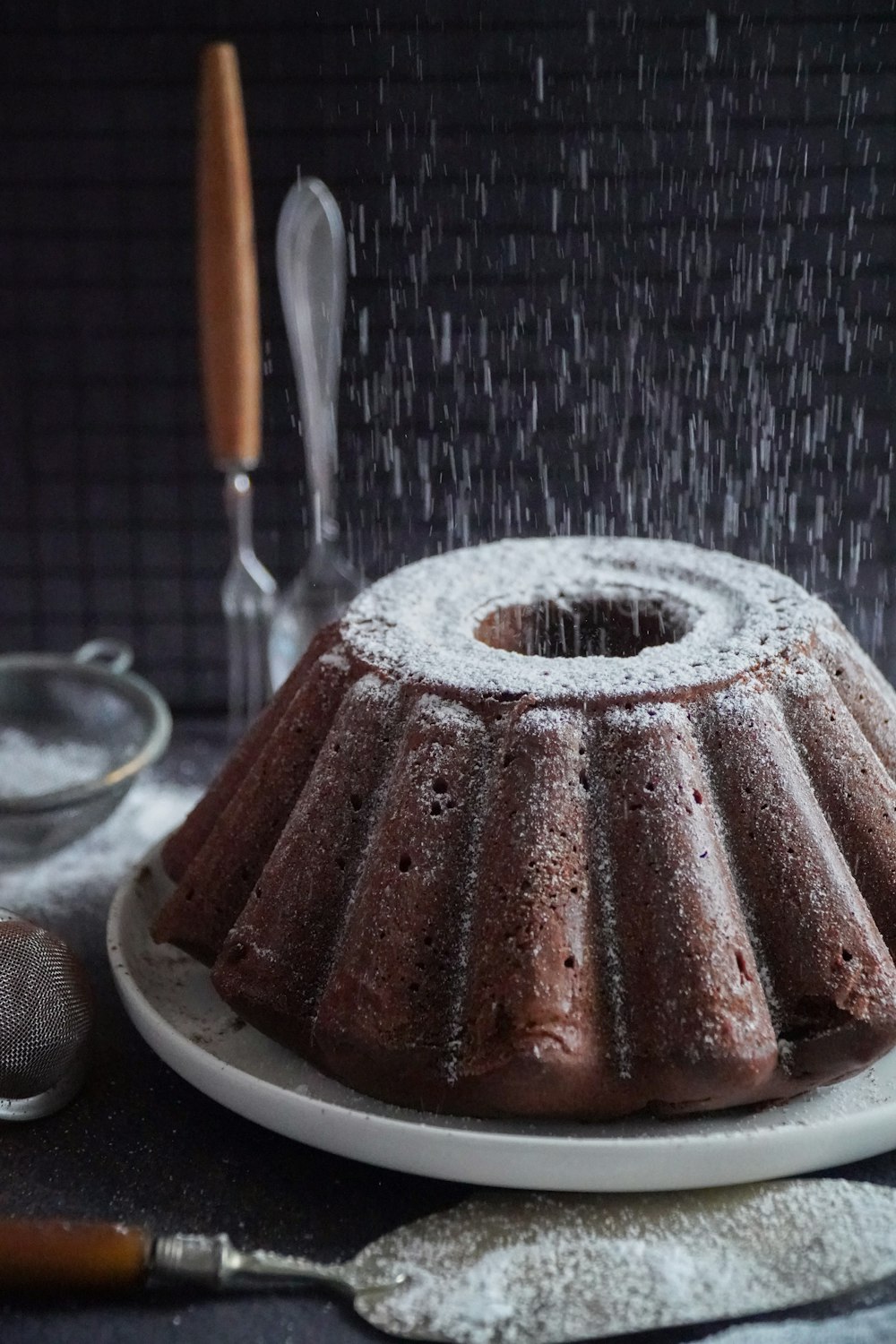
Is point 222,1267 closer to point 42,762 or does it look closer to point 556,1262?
point 556,1262

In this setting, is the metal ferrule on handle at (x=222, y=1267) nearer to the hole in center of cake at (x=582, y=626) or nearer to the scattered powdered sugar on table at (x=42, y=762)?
the hole in center of cake at (x=582, y=626)

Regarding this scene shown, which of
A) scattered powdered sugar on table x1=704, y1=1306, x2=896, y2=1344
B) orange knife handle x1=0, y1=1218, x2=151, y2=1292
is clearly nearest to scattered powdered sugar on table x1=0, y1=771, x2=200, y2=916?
orange knife handle x1=0, y1=1218, x2=151, y2=1292

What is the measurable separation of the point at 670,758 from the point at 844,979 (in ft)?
0.61

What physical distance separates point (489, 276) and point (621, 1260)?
4.06ft

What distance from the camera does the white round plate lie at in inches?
37.5

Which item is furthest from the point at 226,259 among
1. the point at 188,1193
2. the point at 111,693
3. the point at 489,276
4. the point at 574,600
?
the point at 188,1193

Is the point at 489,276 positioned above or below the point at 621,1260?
above

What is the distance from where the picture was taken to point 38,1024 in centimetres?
112

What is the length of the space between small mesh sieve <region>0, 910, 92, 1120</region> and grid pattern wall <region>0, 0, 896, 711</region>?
3.18 feet

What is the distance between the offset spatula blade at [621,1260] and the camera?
89cm

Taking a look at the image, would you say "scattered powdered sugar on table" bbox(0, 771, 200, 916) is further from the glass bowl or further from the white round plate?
the white round plate

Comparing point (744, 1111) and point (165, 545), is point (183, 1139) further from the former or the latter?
point (165, 545)

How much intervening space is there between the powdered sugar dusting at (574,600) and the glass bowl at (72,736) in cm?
42

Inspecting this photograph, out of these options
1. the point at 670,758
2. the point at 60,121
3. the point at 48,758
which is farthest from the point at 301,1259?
the point at 60,121
